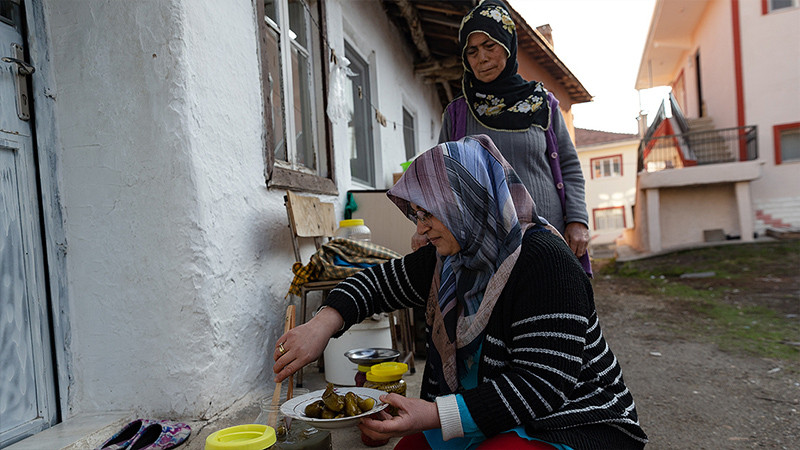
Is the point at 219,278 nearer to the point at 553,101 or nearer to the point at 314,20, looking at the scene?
the point at 553,101

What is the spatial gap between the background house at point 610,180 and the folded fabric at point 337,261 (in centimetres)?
2329

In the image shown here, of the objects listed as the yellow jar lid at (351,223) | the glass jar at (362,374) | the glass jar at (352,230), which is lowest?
the glass jar at (362,374)

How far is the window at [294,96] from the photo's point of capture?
10.7 ft

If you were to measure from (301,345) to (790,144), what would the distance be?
14.4m

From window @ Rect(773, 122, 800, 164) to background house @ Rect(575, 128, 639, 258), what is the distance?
12.5 m

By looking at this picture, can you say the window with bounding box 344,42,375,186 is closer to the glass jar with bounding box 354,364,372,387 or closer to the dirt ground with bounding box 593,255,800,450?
the dirt ground with bounding box 593,255,800,450

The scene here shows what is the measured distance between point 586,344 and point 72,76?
242 centimetres

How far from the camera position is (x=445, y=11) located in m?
6.42

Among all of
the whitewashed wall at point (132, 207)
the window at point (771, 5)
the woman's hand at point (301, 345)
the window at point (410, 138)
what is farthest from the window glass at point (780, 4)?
the woman's hand at point (301, 345)

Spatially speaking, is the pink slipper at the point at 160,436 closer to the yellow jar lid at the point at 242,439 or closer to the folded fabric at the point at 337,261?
the yellow jar lid at the point at 242,439

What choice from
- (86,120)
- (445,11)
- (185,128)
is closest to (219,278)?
(185,128)

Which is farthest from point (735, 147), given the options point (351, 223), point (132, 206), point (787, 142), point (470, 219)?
point (132, 206)

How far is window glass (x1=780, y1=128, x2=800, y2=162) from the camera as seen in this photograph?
11922mm

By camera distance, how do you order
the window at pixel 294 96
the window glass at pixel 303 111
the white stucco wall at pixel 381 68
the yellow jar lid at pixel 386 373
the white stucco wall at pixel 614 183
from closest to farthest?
the yellow jar lid at pixel 386 373
the window at pixel 294 96
the window glass at pixel 303 111
the white stucco wall at pixel 381 68
the white stucco wall at pixel 614 183
